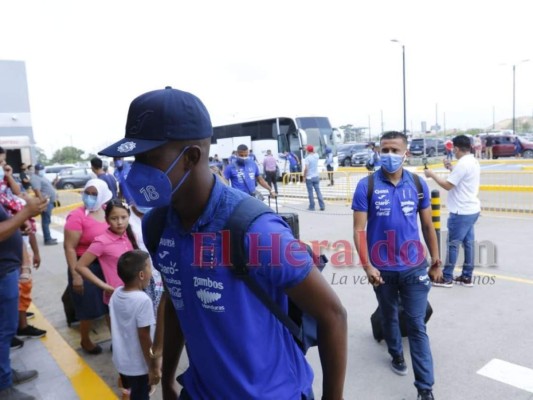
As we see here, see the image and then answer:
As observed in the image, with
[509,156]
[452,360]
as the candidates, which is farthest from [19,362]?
[509,156]

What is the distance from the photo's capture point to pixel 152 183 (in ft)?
4.55

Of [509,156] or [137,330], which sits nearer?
[137,330]

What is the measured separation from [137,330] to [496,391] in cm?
264

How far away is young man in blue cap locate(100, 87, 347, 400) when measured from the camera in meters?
1.32

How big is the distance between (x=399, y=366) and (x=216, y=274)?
8.98ft

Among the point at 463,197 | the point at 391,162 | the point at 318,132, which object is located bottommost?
the point at 463,197

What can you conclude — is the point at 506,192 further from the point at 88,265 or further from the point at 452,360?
the point at 88,265

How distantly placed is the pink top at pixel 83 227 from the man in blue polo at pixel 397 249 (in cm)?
239

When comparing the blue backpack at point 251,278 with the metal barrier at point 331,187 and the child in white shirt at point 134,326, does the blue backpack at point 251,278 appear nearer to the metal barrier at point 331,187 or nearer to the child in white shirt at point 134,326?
the child in white shirt at point 134,326

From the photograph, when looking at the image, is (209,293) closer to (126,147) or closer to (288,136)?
(126,147)

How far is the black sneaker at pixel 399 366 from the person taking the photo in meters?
3.50

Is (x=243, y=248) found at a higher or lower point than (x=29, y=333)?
higher

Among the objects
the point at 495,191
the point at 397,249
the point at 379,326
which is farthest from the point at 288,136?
the point at 397,249

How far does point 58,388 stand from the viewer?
355cm
